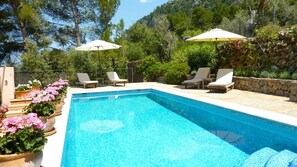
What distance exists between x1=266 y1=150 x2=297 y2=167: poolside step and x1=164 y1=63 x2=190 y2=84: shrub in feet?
30.8

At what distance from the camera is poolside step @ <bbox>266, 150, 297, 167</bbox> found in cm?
374

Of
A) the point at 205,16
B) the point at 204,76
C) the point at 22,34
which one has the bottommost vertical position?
the point at 204,76

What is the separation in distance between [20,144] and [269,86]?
874cm

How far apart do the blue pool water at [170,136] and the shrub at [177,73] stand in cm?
458

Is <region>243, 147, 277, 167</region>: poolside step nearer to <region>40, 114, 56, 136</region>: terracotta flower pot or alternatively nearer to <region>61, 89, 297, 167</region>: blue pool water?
<region>61, 89, 297, 167</region>: blue pool water

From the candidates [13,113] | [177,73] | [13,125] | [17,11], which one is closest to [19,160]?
[13,125]

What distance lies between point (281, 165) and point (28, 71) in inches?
536

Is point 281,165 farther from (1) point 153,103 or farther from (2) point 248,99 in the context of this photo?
(1) point 153,103

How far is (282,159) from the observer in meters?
3.90

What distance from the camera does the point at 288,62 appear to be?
9617 millimetres

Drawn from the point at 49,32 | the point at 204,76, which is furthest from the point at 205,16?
the point at 204,76

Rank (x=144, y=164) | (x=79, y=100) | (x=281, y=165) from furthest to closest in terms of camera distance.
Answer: (x=79, y=100) < (x=144, y=164) < (x=281, y=165)

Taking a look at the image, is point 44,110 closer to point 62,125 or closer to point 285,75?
point 62,125

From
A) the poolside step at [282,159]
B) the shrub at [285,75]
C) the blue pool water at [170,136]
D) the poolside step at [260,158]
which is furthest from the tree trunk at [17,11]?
the poolside step at [282,159]
